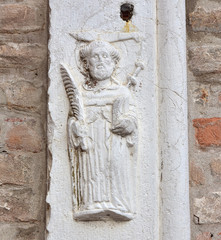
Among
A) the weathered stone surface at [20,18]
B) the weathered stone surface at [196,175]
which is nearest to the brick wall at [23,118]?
the weathered stone surface at [20,18]

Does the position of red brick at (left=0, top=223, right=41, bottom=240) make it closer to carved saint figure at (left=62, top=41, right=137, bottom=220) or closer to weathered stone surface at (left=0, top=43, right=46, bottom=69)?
carved saint figure at (left=62, top=41, right=137, bottom=220)

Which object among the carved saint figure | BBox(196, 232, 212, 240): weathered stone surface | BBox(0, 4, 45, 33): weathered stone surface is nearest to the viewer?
the carved saint figure

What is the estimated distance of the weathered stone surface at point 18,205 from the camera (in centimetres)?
185

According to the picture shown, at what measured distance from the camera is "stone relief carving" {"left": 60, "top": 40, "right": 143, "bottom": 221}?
68.4 inches

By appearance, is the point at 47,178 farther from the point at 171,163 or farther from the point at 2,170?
the point at 171,163

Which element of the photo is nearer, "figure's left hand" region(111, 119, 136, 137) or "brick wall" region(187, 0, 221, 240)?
"figure's left hand" region(111, 119, 136, 137)

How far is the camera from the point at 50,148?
181 cm

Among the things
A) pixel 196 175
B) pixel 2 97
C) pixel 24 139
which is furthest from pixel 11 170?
pixel 196 175

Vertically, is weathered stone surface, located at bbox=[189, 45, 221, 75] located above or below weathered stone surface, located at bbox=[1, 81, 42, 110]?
above

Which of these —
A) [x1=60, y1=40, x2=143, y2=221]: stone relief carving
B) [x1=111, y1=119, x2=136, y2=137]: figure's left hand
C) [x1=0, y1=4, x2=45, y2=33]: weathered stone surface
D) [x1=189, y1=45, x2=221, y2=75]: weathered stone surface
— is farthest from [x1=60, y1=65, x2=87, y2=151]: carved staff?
[x1=189, y1=45, x2=221, y2=75]: weathered stone surface

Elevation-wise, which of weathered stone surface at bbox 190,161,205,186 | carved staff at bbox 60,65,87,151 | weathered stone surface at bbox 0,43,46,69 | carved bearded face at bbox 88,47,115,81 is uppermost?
weathered stone surface at bbox 0,43,46,69

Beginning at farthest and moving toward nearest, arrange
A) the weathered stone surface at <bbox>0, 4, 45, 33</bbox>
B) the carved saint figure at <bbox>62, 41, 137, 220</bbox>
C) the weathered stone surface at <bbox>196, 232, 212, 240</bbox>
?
the weathered stone surface at <bbox>0, 4, 45, 33</bbox>, the weathered stone surface at <bbox>196, 232, 212, 240</bbox>, the carved saint figure at <bbox>62, 41, 137, 220</bbox>

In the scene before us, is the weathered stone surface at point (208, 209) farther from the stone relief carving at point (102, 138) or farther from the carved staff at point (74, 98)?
the carved staff at point (74, 98)

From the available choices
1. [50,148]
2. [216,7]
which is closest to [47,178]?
[50,148]
